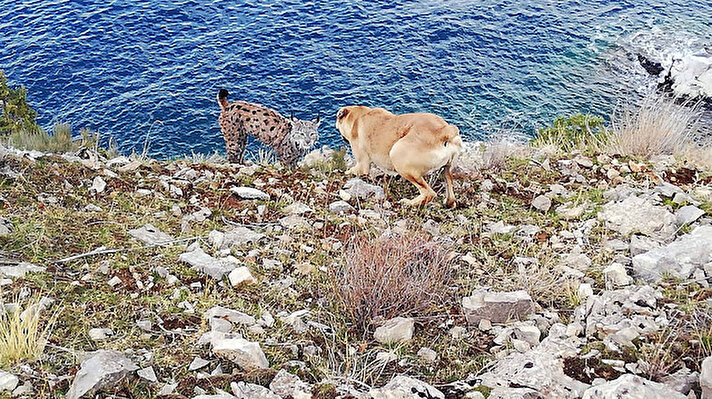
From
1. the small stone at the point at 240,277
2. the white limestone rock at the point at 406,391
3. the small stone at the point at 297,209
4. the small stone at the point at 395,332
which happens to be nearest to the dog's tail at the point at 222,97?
the small stone at the point at 297,209

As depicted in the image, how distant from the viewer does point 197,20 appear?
75.9ft

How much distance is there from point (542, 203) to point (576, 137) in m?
5.40

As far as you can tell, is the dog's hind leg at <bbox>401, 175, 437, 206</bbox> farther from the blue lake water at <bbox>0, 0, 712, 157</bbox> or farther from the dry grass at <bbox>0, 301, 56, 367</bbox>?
the blue lake water at <bbox>0, 0, 712, 157</bbox>

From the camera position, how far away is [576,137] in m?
12.7

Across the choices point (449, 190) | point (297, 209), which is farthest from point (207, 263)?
point (449, 190)

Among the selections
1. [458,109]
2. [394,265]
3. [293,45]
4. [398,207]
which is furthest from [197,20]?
[394,265]

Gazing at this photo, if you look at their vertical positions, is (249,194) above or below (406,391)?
below

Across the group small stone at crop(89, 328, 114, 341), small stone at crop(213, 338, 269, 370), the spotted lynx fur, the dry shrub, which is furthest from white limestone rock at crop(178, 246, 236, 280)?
the spotted lynx fur

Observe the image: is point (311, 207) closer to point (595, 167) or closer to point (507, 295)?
point (507, 295)

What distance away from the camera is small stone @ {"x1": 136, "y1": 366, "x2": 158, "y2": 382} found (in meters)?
4.35

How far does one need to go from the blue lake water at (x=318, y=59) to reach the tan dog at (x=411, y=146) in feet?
31.5

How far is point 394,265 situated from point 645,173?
469cm

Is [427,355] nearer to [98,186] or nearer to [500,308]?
[500,308]

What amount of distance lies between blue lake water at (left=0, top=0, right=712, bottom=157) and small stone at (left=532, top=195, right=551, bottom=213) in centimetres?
1046
